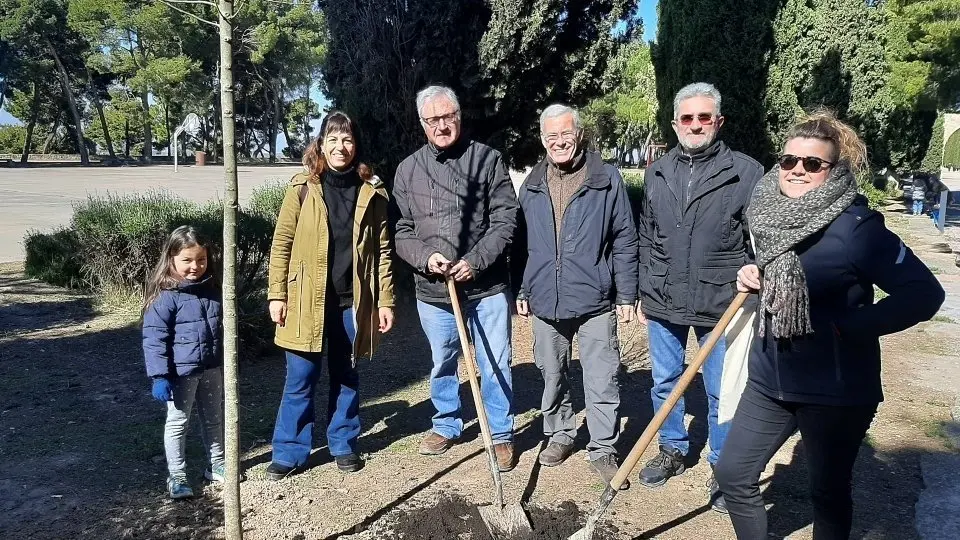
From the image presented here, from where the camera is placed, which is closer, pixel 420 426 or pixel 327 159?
pixel 327 159

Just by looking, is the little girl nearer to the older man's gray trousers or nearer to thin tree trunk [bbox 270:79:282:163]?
the older man's gray trousers

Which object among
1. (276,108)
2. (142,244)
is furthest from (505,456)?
(276,108)

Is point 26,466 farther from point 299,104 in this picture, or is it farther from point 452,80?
point 299,104

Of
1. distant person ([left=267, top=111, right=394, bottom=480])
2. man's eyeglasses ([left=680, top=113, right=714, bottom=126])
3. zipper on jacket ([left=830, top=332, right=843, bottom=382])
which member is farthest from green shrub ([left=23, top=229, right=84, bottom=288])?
zipper on jacket ([left=830, top=332, right=843, bottom=382])

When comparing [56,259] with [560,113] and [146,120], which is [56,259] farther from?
[146,120]

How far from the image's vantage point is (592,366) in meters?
3.65

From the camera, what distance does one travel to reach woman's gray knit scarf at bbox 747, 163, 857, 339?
225 centimetres

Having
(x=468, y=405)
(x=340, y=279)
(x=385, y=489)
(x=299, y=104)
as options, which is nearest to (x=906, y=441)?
(x=468, y=405)

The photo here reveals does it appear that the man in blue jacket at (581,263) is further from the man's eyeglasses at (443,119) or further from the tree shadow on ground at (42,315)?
the tree shadow on ground at (42,315)

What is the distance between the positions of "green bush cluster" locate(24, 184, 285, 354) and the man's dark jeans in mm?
4097

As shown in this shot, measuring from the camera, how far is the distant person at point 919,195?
19812mm

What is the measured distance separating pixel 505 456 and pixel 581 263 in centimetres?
115

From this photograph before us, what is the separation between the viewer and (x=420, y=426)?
4.51 meters

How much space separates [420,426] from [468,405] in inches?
19.7
